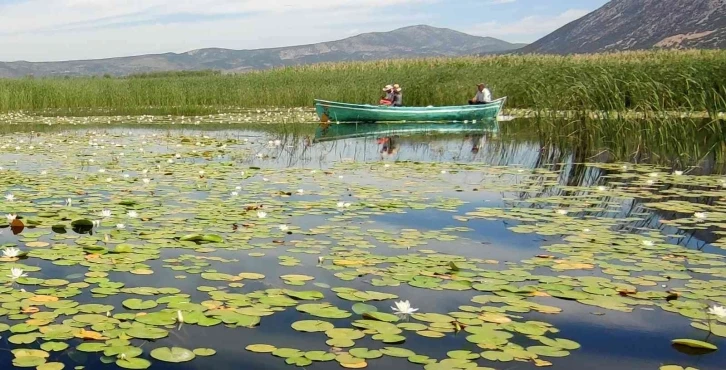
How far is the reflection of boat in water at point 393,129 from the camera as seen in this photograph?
15438mm

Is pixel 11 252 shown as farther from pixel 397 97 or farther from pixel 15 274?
pixel 397 97

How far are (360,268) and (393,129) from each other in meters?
13.3

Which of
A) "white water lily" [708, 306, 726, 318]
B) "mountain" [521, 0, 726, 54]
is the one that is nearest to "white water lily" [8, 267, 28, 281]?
"white water lily" [708, 306, 726, 318]

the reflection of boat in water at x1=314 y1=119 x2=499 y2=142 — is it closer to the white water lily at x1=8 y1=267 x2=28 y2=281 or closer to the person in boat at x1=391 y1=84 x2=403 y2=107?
the person in boat at x1=391 y1=84 x2=403 y2=107

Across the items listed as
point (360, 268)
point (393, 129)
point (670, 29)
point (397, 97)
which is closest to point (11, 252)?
point (360, 268)

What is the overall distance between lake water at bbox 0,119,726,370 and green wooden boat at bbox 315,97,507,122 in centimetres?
959

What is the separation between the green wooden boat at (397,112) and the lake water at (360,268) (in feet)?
31.5

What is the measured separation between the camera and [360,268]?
166 inches

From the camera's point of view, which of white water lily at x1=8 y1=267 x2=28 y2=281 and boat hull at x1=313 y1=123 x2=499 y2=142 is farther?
boat hull at x1=313 y1=123 x2=499 y2=142

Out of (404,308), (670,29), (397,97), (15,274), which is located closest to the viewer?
(404,308)

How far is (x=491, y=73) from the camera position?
2511 cm

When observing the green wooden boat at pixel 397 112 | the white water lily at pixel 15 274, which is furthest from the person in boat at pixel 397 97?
the white water lily at pixel 15 274

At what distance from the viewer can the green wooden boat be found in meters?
18.1

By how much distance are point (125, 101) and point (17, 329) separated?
2519 centimetres
